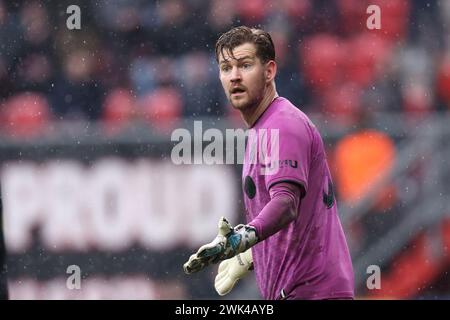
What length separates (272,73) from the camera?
5328 millimetres

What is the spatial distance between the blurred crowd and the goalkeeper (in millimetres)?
3709

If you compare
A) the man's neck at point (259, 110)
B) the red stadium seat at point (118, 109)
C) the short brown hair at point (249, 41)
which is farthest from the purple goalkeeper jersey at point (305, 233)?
the red stadium seat at point (118, 109)

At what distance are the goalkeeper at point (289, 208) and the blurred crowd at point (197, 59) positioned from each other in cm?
371

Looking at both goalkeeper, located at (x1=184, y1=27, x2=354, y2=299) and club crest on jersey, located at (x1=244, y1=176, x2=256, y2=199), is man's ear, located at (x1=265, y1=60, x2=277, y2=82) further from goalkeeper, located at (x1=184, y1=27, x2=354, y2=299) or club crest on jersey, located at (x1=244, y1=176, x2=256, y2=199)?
club crest on jersey, located at (x1=244, y1=176, x2=256, y2=199)

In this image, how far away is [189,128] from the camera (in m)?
8.54

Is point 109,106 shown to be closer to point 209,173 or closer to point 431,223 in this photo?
point 209,173

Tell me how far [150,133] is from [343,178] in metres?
1.47

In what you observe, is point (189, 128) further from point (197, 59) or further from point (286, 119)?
point (286, 119)

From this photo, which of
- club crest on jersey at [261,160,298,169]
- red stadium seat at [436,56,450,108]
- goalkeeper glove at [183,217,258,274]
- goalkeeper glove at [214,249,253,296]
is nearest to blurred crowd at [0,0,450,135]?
red stadium seat at [436,56,450,108]

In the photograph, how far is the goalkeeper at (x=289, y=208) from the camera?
15.6ft

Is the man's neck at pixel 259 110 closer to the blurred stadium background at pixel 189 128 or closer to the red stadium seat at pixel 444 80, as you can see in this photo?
the blurred stadium background at pixel 189 128

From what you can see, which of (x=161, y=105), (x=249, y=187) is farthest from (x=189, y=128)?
(x=249, y=187)

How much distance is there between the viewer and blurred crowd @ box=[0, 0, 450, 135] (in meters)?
8.98

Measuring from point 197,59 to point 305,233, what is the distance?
4.37 meters
